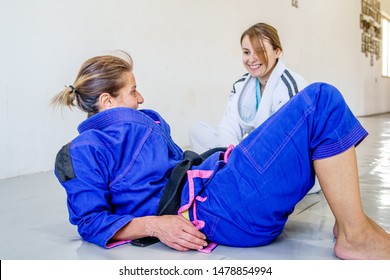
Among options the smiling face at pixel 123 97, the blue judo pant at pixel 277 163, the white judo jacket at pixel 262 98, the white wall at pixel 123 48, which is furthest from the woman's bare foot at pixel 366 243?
the white wall at pixel 123 48

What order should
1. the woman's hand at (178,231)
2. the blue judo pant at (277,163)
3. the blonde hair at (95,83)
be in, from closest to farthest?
the blue judo pant at (277,163), the woman's hand at (178,231), the blonde hair at (95,83)

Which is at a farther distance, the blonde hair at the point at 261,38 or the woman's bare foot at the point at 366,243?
the blonde hair at the point at 261,38

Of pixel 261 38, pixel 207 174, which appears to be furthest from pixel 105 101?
pixel 261 38

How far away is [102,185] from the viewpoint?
1378 mm

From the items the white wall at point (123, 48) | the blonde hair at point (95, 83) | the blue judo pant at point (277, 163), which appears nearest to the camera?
the blue judo pant at point (277, 163)

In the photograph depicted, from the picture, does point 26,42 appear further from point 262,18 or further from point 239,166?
point 262,18

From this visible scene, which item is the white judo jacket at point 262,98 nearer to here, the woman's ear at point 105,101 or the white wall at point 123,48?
the woman's ear at point 105,101

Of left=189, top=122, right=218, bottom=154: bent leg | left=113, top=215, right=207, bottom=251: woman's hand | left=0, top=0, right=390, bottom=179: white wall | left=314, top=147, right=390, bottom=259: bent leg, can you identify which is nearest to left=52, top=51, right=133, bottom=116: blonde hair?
left=113, top=215, right=207, bottom=251: woman's hand

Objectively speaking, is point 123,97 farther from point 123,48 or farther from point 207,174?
point 123,48

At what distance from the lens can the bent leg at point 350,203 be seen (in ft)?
3.95

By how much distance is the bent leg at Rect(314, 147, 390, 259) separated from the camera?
1205 mm

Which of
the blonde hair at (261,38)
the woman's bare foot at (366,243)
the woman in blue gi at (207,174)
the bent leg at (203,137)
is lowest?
the bent leg at (203,137)

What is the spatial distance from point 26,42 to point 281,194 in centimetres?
240

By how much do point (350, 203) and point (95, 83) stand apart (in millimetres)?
857
